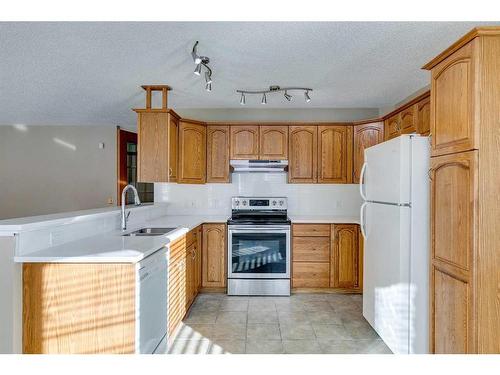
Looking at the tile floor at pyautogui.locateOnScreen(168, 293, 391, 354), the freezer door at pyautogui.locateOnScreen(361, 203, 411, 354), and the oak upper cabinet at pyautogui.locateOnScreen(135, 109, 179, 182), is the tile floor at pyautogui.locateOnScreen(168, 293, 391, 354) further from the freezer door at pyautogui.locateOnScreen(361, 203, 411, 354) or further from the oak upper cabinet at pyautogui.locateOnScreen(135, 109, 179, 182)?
the oak upper cabinet at pyautogui.locateOnScreen(135, 109, 179, 182)

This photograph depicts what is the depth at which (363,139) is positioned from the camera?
13.3 feet

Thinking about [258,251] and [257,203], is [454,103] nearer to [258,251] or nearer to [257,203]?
[258,251]

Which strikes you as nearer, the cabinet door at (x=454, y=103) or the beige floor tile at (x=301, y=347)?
the cabinet door at (x=454, y=103)

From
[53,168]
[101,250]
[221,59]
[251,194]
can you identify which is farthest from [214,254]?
[53,168]

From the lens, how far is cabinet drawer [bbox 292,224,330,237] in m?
3.76

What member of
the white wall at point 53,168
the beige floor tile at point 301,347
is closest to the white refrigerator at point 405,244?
the beige floor tile at point 301,347

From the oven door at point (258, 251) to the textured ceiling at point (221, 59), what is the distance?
166 cm

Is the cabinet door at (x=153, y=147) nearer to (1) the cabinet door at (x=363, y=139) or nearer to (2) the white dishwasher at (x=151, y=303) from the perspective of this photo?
(2) the white dishwasher at (x=151, y=303)

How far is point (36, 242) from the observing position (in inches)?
73.4

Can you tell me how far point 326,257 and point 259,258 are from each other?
0.82 meters

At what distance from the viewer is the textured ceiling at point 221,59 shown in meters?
2.22

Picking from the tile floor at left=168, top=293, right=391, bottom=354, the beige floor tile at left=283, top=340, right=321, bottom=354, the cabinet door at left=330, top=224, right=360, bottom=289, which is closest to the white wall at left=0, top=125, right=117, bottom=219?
the tile floor at left=168, top=293, right=391, bottom=354
